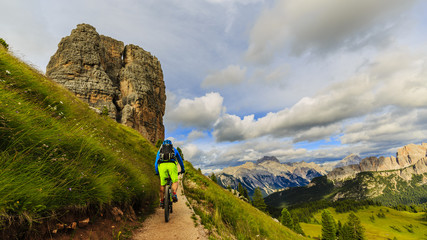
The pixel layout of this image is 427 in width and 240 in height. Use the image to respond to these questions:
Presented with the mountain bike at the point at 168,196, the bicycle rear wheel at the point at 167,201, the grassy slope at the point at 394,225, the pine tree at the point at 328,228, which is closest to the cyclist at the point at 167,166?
the mountain bike at the point at 168,196

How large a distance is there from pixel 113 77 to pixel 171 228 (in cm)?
10434

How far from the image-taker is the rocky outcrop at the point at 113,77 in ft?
253

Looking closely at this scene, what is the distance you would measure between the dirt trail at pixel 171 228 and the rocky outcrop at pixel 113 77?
66523 millimetres

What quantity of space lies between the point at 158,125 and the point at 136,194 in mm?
96162

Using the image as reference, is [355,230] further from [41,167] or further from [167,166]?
[41,167]

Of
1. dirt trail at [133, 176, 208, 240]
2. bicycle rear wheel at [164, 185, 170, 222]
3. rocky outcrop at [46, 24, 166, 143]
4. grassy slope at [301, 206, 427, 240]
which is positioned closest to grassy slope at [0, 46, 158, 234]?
dirt trail at [133, 176, 208, 240]

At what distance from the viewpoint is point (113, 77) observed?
95.6 m

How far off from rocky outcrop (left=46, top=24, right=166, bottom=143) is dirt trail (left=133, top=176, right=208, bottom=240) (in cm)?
6652

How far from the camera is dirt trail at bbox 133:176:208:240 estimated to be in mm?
7176

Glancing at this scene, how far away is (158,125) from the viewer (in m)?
102

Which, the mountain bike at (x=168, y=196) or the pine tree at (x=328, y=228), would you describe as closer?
the mountain bike at (x=168, y=196)

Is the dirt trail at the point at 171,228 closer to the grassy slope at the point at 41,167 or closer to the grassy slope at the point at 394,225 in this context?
the grassy slope at the point at 41,167

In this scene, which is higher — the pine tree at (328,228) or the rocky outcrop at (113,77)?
the rocky outcrop at (113,77)

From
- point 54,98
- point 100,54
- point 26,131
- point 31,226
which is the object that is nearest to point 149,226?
point 31,226
